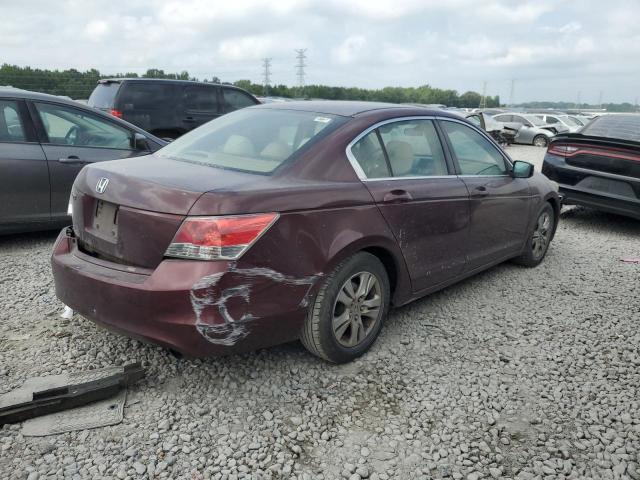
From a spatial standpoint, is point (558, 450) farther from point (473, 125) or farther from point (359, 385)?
point (473, 125)

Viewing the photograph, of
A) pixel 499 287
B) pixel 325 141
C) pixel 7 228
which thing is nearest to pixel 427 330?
pixel 499 287

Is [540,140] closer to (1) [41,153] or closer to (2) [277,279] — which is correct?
(1) [41,153]

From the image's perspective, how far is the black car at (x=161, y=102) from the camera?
10094mm

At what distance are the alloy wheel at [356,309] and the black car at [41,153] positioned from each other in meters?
3.47

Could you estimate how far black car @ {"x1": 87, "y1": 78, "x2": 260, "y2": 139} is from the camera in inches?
397

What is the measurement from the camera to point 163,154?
11.9ft

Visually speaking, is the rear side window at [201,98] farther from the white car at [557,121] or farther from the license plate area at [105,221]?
the white car at [557,121]

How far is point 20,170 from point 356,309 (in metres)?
3.76

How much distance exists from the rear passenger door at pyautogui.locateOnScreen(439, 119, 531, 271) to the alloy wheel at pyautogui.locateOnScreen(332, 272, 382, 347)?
117 cm

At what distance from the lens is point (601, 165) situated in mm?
6906

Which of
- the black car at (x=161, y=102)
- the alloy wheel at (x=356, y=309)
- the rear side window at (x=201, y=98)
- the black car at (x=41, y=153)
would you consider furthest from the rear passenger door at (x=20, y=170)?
the rear side window at (x=201, y=98)

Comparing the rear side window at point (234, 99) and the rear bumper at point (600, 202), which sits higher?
the rear side window at point (234, 99)

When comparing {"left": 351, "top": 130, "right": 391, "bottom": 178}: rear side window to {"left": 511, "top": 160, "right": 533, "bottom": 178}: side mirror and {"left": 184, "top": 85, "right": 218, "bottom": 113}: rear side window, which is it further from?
{"left": 184, "top": 85, "right": 218, "bottom": 113}: rear side window

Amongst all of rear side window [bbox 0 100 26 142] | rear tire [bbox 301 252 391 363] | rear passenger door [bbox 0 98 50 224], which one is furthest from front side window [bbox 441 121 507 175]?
rear side window [bbox 0 100 26 142]
